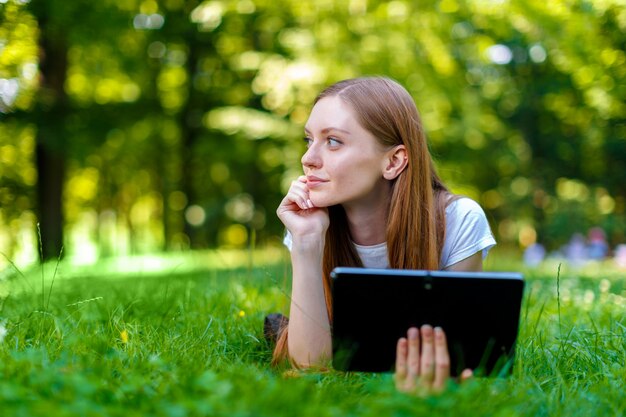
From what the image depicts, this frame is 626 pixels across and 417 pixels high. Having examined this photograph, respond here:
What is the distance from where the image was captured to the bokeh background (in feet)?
24.8

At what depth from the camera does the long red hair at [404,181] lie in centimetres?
288

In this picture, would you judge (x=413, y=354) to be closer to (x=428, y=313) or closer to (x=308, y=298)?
(x=428, y=313)

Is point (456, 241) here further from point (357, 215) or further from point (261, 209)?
point (261, 209)

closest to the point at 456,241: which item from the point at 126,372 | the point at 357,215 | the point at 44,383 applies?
the point at 357,215

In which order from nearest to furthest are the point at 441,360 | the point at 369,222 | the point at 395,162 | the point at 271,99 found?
the point at 441,360
the point at 395,162
the point at 369,222
the point at 271,99

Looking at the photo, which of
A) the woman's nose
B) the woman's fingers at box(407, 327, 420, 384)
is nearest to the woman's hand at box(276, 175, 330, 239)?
the woman's nose

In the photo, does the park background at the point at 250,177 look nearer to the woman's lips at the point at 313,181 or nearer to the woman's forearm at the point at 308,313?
the woman's forearm at the point at 308,313

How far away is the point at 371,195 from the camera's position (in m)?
3.01

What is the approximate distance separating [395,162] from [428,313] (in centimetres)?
88

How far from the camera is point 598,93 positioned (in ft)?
31.9

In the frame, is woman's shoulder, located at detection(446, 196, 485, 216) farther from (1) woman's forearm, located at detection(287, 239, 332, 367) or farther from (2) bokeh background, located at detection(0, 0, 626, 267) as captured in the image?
(2) bokeh background, located at detection(0, 0, 626, 267)

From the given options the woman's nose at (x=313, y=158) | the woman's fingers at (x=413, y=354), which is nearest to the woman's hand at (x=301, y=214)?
the woman's nose at (x=313, y=158)

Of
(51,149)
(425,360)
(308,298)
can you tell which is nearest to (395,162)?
(308,298)

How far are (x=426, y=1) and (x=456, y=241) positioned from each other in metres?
5.31
